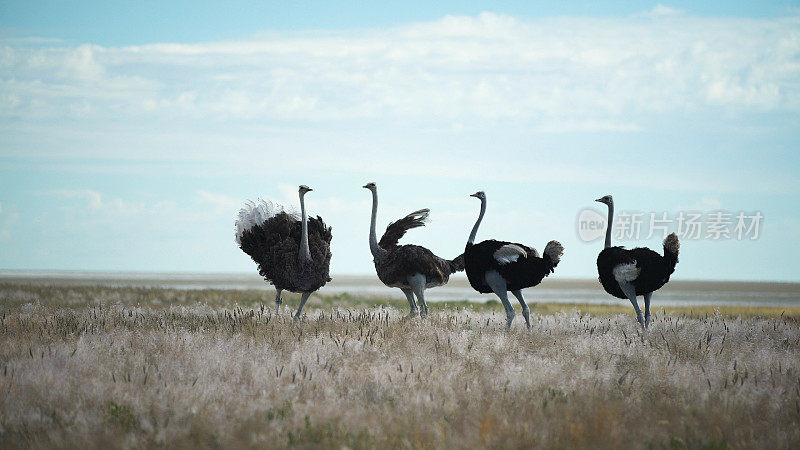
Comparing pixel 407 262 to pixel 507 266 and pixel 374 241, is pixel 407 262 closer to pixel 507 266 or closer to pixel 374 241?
pixel 374 241

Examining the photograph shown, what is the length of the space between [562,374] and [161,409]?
15.4ft

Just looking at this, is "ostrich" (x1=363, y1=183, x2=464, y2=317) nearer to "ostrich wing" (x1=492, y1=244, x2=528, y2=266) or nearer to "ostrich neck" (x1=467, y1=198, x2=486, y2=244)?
"ostrich neck" (x1=467, y1=198, x2=486, y2=244)

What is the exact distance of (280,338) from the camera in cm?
1151

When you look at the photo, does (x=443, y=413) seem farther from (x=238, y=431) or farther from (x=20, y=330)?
(x=20, y=330)

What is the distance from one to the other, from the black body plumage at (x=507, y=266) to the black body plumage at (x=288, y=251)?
3.30 metres

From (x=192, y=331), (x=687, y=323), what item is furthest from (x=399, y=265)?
(x=687, y=323)

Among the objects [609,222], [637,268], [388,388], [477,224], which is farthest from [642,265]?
[388,388]

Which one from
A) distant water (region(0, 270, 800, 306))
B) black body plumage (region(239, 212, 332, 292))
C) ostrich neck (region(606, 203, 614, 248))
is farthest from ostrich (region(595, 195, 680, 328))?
distant water (region(0, 270, 800, 306))

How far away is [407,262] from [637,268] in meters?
4.32

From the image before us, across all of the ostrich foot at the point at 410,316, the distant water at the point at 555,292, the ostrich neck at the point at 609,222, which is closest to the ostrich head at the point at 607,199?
the ostrich neck at the point at 609,222

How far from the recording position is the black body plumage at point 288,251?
15422 millimetres

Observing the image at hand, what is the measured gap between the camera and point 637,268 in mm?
13133

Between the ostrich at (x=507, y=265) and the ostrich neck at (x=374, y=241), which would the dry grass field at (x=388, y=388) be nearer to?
the ostrich at (x=507, y=265)

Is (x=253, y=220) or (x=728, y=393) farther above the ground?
(x=253, y=220)
